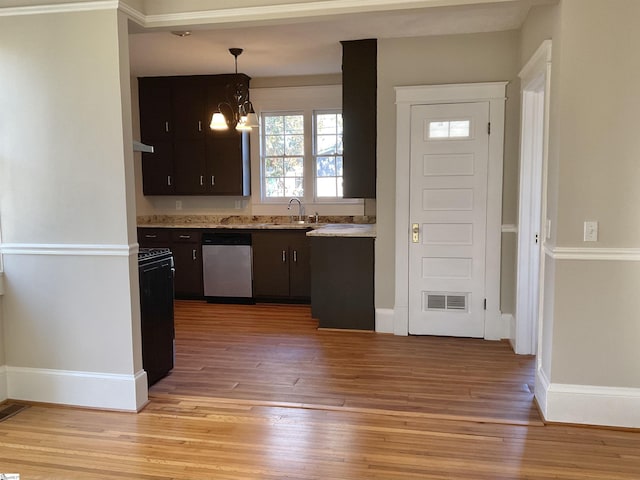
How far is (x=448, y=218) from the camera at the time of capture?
4500 millimetres

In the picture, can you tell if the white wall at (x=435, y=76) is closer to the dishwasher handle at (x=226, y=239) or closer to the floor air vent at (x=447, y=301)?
the floor air vent at (x=447, y=301)

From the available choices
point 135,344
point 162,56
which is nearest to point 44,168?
point 135,344

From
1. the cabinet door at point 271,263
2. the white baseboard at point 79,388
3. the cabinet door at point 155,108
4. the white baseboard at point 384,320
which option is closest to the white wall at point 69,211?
the white baseboard at point 79,388

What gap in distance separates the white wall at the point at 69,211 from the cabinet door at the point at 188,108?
3.16 m

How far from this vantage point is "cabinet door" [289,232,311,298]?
5828mm

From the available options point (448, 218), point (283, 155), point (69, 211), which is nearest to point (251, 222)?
point (283, 155)

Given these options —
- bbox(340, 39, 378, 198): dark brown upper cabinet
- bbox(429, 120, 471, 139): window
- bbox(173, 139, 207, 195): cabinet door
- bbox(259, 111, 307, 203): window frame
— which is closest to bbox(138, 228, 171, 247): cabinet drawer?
bbox(173, 139, 207, 195): cabinet door

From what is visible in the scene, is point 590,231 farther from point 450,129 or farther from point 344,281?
point 344,281

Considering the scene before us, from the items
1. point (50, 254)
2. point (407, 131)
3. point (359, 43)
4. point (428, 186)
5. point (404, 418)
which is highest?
point (359, 43)

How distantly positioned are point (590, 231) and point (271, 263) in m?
3.76

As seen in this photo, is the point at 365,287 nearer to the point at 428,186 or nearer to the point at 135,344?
the point at 428,186

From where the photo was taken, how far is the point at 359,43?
4.55 m

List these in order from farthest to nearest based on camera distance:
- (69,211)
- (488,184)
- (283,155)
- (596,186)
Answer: (283,155), (488,184), (69,211), (596,186)

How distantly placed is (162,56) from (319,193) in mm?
2394
